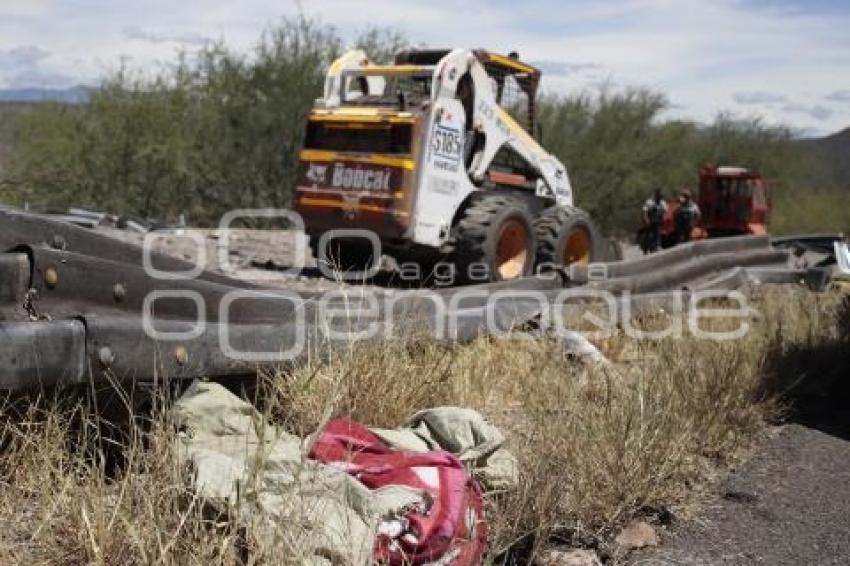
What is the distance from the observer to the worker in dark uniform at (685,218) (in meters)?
23.1

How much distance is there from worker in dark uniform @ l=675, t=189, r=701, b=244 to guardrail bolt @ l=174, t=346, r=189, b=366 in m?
20.6

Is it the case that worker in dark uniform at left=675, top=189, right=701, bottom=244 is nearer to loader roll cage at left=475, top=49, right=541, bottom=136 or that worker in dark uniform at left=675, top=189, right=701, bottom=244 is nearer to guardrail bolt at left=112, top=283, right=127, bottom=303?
loader roll cage at left=475, top=49, right=541, bottom=136

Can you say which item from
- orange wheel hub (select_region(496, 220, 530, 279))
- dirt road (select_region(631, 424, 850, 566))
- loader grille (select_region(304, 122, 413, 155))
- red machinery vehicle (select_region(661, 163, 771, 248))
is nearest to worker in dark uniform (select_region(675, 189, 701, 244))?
red machinery vehicle (select_region(661, 163, 771, 248))

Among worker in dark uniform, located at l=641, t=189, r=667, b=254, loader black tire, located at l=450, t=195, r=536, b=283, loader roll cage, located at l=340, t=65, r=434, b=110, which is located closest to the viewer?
loader black tire, located at l=450, t=195, r=536, b=283

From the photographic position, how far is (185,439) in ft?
10.9

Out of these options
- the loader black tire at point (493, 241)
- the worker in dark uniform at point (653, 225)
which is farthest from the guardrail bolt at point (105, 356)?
the worker in dark uniform at point (653, 225)

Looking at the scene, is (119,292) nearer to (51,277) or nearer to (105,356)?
(51,277)

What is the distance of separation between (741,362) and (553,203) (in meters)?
8.94

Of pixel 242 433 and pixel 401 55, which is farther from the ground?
pixel 401 55

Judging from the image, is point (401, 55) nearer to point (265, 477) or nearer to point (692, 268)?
point (692, 268)

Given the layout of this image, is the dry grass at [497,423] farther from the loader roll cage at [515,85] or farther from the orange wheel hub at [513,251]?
the loader roll cage at [515,85]

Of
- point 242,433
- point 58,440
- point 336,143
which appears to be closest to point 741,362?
point 242,433

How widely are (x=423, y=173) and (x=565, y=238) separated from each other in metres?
2.81

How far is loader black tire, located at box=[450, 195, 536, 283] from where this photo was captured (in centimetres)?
1173
